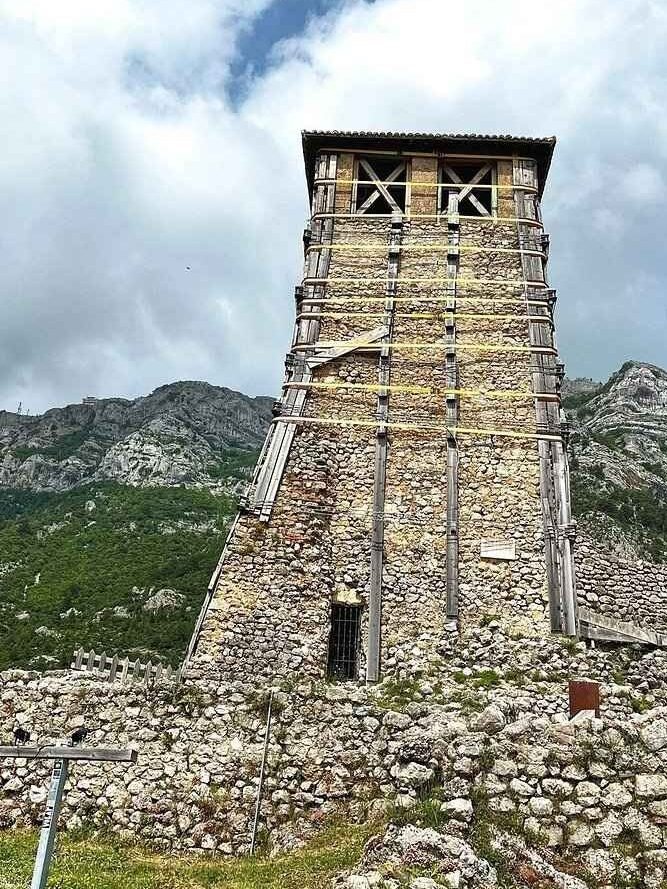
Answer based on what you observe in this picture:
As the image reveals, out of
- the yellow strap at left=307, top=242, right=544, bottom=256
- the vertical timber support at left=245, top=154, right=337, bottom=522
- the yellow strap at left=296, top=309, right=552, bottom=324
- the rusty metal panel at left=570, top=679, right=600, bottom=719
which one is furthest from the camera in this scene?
the yellow strap at left=307, top=242, right=544, bottom=256

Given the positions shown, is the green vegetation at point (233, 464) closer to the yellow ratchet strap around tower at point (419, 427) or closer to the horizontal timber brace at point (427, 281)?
the horizontal timber brace at point (427, 281)

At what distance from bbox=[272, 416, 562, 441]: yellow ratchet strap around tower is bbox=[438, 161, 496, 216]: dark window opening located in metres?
6.04

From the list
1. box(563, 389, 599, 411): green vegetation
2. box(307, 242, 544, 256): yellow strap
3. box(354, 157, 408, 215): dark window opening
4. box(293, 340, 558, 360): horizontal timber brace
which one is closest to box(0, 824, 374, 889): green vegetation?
box(293, 340, 558, 360): horizontal timber brace

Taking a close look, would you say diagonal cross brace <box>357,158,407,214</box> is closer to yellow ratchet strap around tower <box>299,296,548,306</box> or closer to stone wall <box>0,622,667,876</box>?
yellow ratchet strap around tower <box>299,296,548,306</box>

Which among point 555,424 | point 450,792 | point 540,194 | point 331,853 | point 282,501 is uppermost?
point 540,194

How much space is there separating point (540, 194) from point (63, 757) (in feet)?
57.7

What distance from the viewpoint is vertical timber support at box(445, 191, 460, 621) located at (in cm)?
1491

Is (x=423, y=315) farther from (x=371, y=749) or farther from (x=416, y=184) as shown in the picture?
(x=371, y=749)

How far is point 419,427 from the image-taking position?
16.5 m

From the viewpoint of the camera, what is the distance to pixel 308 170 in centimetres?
2105

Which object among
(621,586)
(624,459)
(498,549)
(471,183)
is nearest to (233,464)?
(624,459)

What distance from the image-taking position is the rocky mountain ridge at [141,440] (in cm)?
4853

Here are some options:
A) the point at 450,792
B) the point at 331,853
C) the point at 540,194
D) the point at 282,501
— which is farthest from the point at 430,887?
the point at 540,194

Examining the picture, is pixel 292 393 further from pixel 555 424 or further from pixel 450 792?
pixel 450 792
